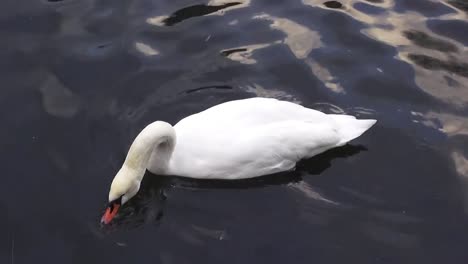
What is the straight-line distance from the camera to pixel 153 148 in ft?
20.7

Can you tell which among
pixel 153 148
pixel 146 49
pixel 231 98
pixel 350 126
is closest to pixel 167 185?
pixel 153 148

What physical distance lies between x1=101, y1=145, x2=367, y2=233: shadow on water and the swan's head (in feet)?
0.32

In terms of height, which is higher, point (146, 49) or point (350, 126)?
point (350, 126)

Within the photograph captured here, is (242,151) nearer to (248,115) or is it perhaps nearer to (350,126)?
(248,115)

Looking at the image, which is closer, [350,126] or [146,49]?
[350,126]

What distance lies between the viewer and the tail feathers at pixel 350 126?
6.89 meters

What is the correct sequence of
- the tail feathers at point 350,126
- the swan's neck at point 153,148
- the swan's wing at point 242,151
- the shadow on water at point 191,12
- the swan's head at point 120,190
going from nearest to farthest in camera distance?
the swan's head at point 120,190
the swan's neck at point 153,148
the swan's wing at point 242,151
the tail feathers at point 350,126
the shadow on water at point 191,12

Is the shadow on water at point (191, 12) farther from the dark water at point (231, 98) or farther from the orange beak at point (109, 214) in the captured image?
the orange beak at point (109, 214)

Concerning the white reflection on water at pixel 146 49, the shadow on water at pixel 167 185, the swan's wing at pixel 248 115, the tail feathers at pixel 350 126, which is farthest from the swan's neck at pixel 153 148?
the white reflection on water at pixel 146 49

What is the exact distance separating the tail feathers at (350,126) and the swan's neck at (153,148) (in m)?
1.57

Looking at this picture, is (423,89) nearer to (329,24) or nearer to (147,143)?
(329,24)

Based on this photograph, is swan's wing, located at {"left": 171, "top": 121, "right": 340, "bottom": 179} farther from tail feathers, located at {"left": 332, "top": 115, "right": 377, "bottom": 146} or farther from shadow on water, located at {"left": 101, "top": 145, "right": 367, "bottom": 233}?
tail feathers, located at {"left": 332, "top": 115, "right": 377, "bottom": 146}

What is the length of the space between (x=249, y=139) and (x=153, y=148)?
31.7 inches

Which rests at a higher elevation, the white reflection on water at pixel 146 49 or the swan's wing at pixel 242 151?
the swan's wing at pixel 242 151
